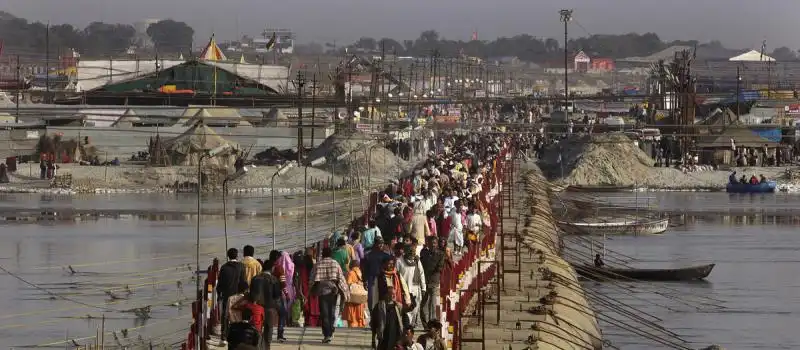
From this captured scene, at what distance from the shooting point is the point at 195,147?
80938mm

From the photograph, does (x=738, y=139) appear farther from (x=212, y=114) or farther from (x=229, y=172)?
(x=229, y=172)

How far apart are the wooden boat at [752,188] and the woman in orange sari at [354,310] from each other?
65979 millimetres

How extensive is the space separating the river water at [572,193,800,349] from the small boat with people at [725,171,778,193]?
691 centimetres

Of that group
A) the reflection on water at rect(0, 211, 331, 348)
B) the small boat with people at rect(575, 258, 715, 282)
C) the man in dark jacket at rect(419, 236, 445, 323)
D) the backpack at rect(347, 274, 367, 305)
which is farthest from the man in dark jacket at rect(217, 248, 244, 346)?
the small boat with people at rect(575, 258, 715, 282)

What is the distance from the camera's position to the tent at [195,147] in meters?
80.6

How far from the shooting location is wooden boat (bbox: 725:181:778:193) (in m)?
87.9

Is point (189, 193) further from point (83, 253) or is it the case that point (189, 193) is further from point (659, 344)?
point (659, 344)

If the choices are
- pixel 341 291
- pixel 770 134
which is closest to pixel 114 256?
pixel 341 291

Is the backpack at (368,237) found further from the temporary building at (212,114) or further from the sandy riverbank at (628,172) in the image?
the sandy riverbank at (628,172)

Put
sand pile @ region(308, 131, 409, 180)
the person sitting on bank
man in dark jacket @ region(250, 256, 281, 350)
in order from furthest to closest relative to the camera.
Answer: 1. sand pile @ region(308, 131, 409, 180)
2. the person sitting on bank
3. man in dark jacket @ region(250, 256, 281, 350)

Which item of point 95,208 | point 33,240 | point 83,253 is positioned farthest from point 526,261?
point 95,208

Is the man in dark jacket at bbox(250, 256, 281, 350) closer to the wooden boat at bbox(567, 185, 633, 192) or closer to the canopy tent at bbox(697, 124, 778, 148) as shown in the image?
the wooden boat at bbox(567, 185, 633, 192)

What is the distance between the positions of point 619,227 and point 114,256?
22523 mm

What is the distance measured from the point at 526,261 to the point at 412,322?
14880mm
